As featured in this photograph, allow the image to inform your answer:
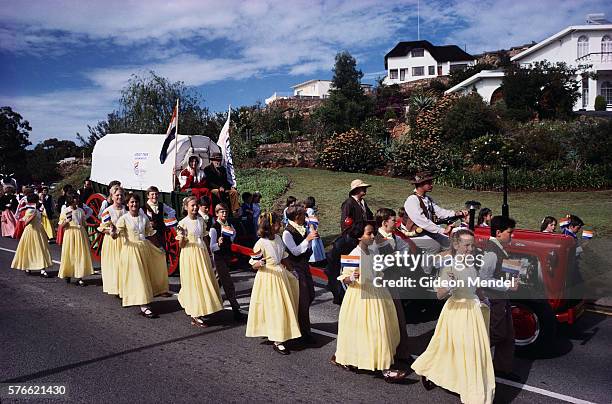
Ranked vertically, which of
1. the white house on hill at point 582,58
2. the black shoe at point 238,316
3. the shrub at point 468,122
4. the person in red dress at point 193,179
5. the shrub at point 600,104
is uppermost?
the white house on hill at point 582,58

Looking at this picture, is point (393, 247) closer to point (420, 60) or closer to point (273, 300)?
point (273, 300)

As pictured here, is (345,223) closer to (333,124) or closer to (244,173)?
(244,173)

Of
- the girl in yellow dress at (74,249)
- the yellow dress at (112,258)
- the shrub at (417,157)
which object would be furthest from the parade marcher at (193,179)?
the shrub at (417,157)

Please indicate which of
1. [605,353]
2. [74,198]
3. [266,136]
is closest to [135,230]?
[74,198]

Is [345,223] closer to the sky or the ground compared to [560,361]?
closer to the sky

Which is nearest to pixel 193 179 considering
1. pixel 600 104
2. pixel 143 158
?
pixel 143 158

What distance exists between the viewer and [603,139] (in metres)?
21.3

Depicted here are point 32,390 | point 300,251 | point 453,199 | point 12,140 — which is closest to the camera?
point 32,390

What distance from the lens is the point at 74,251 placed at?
31.6 feet

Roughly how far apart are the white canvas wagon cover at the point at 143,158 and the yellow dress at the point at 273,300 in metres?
6.07

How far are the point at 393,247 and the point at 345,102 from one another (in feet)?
96.1

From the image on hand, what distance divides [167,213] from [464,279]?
5.59 meters

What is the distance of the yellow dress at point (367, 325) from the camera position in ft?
17.0

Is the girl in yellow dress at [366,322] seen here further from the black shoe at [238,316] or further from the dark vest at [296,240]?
the black shoe at [238,316]
